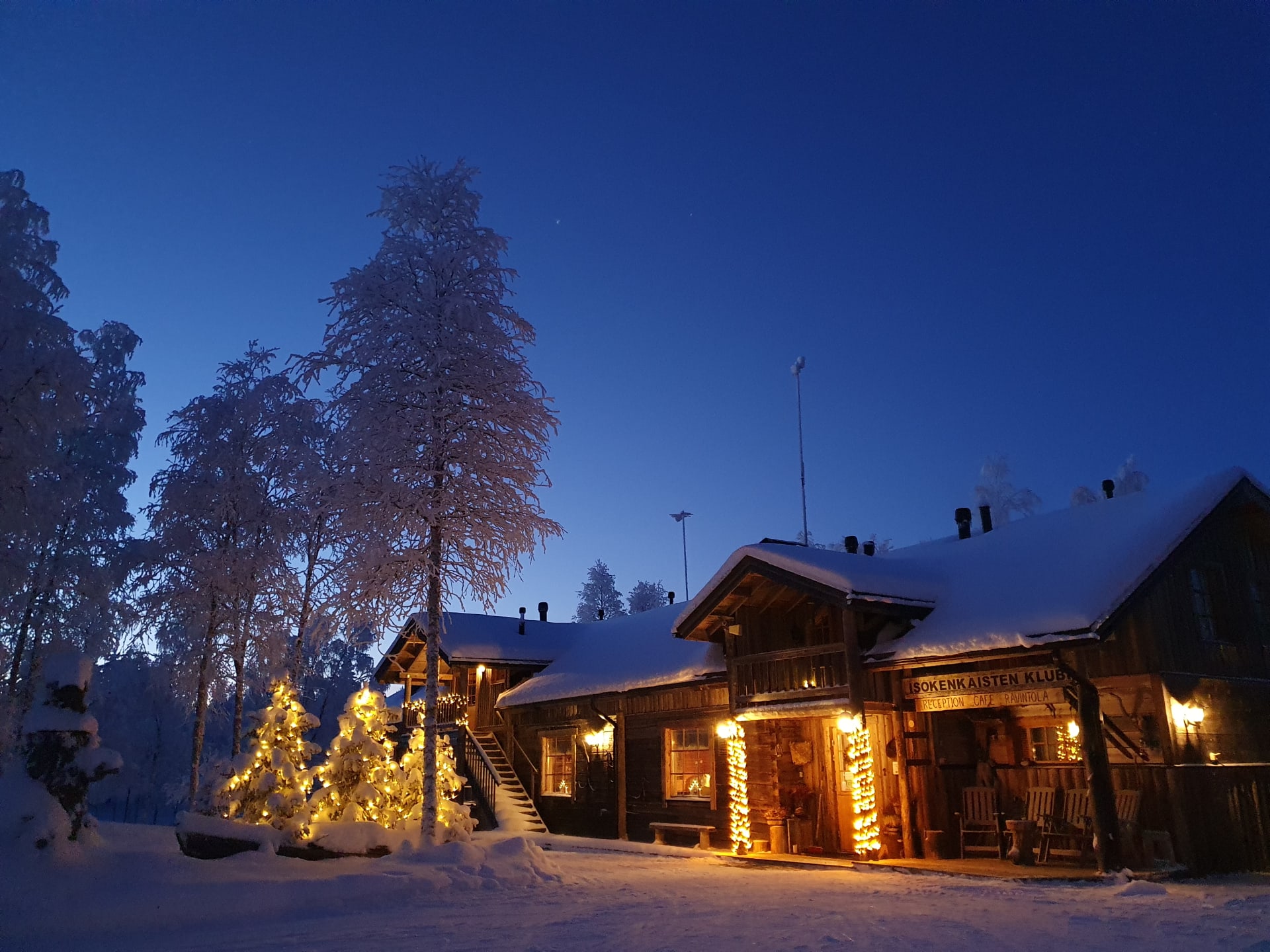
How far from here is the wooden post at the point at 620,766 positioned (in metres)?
22.2

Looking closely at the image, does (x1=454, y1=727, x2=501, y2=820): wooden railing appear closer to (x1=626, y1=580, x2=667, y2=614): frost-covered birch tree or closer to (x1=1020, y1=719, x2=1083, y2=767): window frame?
(x1=1020, y1=719, x2=1083, y2=767): window frame

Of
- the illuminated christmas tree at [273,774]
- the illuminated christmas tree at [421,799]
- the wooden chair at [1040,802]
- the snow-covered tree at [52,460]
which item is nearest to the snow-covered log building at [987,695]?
the wooden chair at [1040,802]

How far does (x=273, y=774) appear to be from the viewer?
13852 millimetres

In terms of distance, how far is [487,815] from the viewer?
80.1 feet

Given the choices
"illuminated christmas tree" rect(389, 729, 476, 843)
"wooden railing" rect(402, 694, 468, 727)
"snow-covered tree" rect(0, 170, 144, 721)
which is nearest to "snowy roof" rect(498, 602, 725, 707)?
"wooden railing" rect(402, 694, 468, 727)

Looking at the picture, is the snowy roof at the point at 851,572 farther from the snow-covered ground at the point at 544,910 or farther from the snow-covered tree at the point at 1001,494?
the snow-covered tree at the point at 1001,494

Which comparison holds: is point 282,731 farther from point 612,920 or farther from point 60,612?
point 60,612

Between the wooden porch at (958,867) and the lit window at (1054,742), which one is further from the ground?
the lit window at (1054,742)

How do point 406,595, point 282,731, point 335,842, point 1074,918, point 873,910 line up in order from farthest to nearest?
point 406,595
point 282,731
point 335,842
point 873,910
point 1074,918

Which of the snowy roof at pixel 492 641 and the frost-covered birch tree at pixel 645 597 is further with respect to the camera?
the frost-covered birch tree at pixel 645 597

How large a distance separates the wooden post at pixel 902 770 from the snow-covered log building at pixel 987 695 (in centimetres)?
5

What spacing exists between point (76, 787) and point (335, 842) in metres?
3.51

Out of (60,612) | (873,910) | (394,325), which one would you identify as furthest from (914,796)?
(60,612)

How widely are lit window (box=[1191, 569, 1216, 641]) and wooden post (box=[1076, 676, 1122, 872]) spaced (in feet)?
10.5
